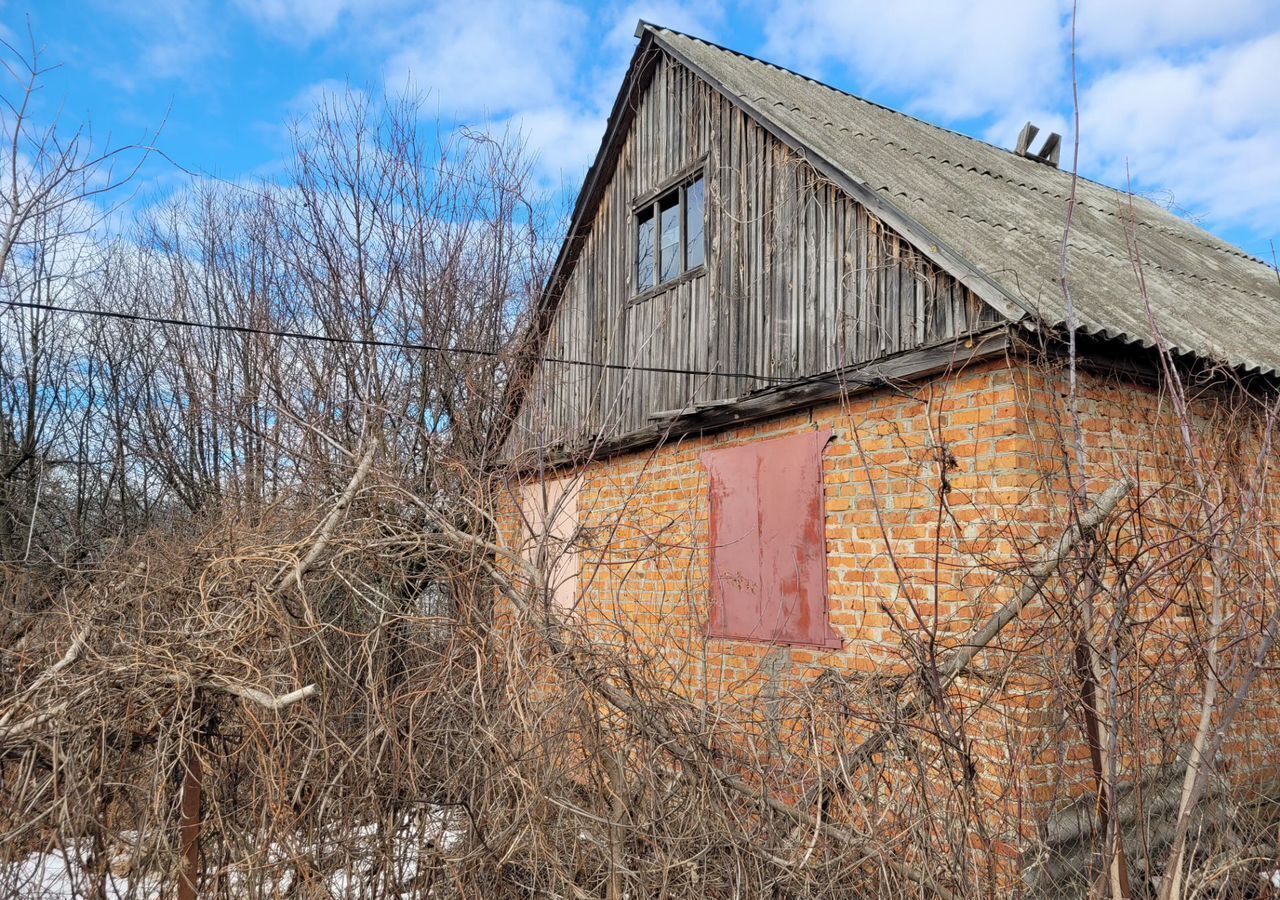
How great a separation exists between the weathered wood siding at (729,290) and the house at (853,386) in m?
0.02

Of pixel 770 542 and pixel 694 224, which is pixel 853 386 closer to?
pixel 770 542

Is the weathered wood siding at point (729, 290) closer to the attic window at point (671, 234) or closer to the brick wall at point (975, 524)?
the attic window at point (671, 234)

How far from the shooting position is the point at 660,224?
27.0 feet

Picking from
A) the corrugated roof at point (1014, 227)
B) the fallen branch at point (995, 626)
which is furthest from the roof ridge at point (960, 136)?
the fallen branch at point (995, 626)

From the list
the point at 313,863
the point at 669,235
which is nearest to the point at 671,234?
the point at 669,235

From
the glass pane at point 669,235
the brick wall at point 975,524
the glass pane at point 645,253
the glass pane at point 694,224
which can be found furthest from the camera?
the glass pane at point 645,253

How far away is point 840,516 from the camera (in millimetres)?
5523

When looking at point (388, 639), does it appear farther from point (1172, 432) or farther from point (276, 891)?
point (1172, 432)

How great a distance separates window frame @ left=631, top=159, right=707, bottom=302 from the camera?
7.60m

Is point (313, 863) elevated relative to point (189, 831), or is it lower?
lower

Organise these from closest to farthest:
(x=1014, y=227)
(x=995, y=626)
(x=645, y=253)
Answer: (x=995, y=626), (x=1014, y=227), (x=645, y=253)

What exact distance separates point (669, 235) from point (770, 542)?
338 centimetres

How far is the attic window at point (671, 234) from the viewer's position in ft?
25.0

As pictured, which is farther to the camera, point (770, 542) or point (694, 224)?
point (694, 224)
